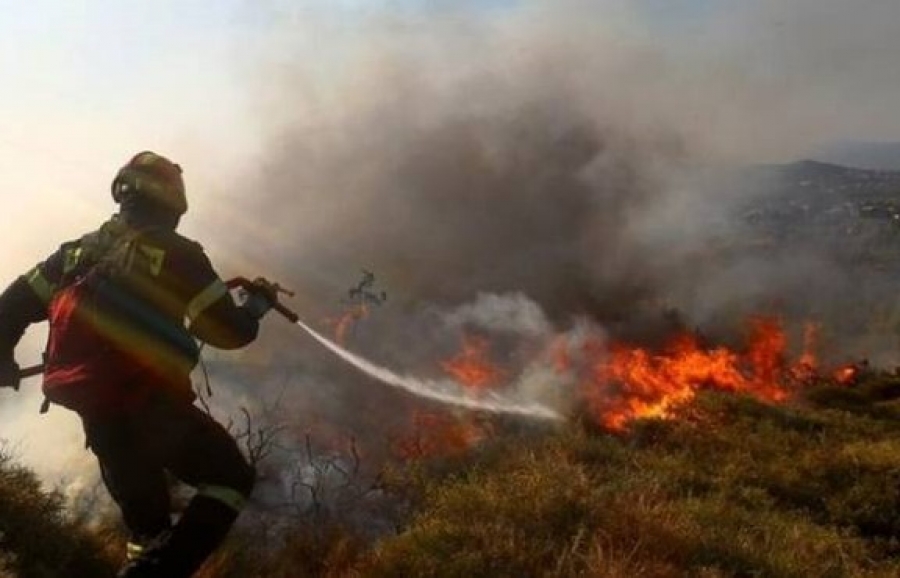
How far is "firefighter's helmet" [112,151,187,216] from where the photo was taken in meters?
3.78

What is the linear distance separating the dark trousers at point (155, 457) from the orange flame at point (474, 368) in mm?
13216

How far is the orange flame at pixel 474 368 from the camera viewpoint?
17250 millimetres

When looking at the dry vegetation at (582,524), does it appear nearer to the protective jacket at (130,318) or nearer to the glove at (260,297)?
the protective jacket at (130,318)

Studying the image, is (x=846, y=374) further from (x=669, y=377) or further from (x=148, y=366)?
(x=148, y=366)

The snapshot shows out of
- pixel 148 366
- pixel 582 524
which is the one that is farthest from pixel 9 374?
pixel 582 524

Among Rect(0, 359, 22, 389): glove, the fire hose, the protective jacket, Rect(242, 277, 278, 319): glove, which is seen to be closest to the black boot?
the protective jacket

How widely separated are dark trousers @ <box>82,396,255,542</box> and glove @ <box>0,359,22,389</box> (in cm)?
60

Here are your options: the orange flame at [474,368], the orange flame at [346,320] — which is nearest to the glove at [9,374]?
the orange flame at [474,368]

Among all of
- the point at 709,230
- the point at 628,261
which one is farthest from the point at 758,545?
the point at 709,230

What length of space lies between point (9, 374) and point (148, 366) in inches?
32.3

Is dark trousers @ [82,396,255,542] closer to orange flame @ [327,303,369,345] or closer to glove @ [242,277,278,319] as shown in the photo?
glove @ [242,277,278,319]

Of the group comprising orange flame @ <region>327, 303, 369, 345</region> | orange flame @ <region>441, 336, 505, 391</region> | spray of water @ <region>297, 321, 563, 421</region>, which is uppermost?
orange flame @ <region>327, 303, 369, 345</region>

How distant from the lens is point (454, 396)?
15.8 meters

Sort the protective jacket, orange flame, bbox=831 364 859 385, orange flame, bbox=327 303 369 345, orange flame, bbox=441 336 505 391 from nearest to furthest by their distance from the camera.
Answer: the protective jacket < orange flame, bbox=441 336 505 391 < orange flame, bbox=327 303 369 345 < orange flame, bbox=831 364 859 385
